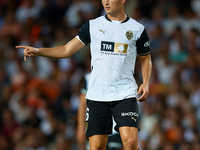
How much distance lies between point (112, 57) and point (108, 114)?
2.32 ft

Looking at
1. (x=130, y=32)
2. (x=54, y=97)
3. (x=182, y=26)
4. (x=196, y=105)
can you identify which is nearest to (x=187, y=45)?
(x=182, y=26)

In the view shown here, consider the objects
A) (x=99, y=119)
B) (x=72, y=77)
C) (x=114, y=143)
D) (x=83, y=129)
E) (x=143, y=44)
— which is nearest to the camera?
(x=99, y=119)

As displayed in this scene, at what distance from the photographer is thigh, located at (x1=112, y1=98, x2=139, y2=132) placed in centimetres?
486

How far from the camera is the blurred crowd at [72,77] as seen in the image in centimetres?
915

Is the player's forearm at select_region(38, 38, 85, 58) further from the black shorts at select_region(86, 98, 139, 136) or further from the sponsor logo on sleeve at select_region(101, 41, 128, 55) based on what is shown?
the black shorts at select_region(86, 98, 139, 136)

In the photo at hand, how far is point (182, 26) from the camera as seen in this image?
10.8 m

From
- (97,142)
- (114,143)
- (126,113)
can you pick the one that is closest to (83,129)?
(114,143)

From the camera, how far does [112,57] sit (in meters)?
4.96

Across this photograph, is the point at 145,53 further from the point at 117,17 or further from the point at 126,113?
the point at 126,113

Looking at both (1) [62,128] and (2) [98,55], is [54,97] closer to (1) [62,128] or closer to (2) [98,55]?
(1) [62,128]

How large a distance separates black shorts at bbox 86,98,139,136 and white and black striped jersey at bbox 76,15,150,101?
0.26ft

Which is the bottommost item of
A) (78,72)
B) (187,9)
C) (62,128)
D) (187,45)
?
(62,128)

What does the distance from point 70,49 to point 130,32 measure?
779 millimetres

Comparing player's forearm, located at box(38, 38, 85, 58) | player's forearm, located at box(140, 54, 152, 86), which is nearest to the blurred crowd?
player's forearm, located at box(140, 54, 152, 86)
